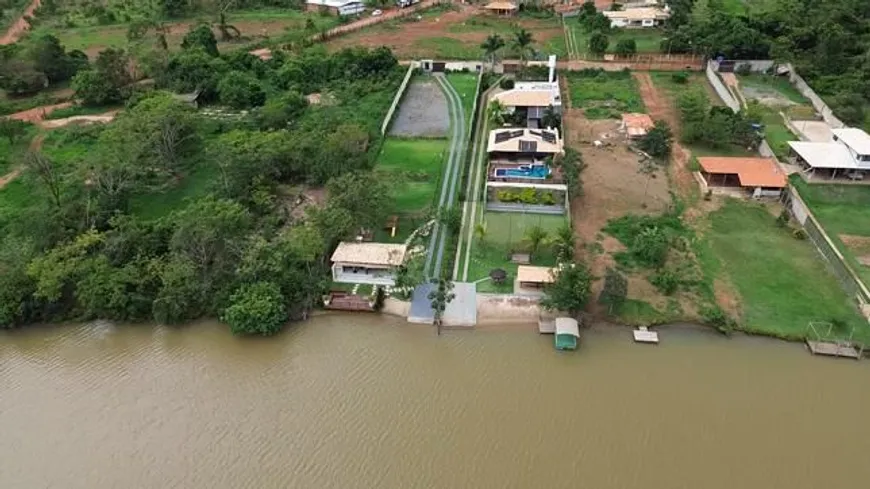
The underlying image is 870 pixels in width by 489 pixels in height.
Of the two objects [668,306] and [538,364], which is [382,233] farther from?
[668,306]

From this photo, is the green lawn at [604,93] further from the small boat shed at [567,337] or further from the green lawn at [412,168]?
the small boat shed at [567,337]

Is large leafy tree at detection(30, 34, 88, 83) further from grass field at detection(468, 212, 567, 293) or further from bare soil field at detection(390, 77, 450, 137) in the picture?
grass field at detection(468, 212, 567, 293)

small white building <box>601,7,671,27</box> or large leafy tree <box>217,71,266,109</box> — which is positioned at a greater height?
large leafy tree <box>217,71,266,109</box>

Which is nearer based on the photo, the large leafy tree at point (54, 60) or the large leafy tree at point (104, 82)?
the large leafy tree at point (104, 82)

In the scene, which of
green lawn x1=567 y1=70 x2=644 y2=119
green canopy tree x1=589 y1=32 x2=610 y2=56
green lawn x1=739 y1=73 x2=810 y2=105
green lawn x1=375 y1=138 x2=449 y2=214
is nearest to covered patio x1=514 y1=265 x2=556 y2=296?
green lawn x1=375 y1=138 x2=449 y2=214

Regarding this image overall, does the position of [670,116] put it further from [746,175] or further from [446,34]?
Answer: [446,34]

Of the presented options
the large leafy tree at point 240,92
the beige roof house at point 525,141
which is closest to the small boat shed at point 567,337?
the beige roof house at point 525,141
